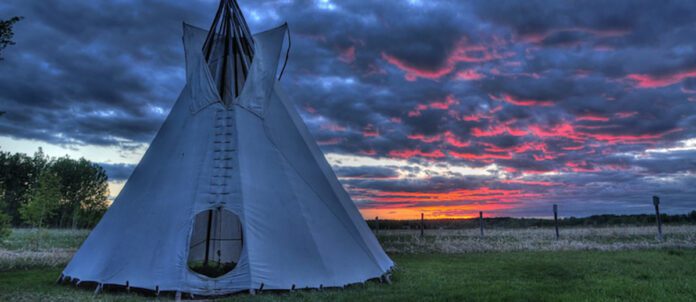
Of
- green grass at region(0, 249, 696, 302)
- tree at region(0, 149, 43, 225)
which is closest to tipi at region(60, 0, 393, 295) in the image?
green grass at region(0, 249, 696, 302)

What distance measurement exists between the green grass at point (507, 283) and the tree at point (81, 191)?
59.6 meters

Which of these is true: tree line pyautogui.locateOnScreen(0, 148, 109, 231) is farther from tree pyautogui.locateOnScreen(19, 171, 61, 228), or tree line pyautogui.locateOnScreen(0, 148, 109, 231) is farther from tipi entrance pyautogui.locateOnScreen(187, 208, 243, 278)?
tipi entrance pyautogui.locateOnScreen(187, 208, 243, 278)

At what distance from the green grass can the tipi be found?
1.65 ft

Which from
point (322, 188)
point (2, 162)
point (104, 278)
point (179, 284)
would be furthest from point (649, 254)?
point (2, 162)

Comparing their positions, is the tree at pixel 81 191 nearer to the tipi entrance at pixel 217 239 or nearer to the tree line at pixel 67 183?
the tree line at pixel 67 183

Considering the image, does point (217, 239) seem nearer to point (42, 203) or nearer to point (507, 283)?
point (507, 283)

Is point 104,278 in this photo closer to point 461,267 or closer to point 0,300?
point 0,300

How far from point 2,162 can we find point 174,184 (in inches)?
2909

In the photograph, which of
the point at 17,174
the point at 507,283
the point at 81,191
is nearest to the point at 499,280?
the point at 507,283

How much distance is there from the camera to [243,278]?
25.9 feet

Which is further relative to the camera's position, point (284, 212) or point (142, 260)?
point (284, 212)

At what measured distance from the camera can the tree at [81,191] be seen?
63062mm

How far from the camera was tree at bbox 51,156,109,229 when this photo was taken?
207 ft

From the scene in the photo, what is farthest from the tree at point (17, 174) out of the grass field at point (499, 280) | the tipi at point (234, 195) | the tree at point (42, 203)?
the tipi at point (234, 195)
